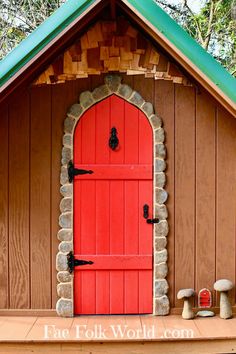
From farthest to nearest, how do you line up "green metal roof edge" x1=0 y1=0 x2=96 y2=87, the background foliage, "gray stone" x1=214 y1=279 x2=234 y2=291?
the background foliage → "gray stone" x1=214 y1=279 x2=234 y2=291 → "green metal roof edge" x1=0 y1=0 x2=96 y2=87

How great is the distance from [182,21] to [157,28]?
30.6 feet

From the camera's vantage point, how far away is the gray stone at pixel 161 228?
421cm

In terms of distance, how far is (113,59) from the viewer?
13.8ft

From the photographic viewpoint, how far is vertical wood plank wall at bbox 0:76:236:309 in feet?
13.9

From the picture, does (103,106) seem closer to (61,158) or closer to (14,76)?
(61,158)

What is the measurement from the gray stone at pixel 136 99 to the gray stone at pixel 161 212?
1.01 m

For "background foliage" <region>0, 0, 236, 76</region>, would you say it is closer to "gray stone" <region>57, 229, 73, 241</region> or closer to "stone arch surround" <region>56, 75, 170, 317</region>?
"stone arch surround" <region>56, 75, 170, 317</region>

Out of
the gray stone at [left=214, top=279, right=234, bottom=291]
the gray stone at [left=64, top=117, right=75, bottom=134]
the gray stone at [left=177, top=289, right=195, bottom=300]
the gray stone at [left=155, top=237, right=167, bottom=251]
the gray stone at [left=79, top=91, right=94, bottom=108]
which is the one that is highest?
A: the gray stone at [left=79, top=91, right=94, bottom=108]

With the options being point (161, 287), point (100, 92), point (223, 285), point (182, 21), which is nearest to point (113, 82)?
point (100, 92)

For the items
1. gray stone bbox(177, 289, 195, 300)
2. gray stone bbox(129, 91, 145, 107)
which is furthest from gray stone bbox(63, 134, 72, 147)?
gray stone bbox(177, 289, 195, 300)

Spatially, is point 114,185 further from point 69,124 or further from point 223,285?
point 223,285

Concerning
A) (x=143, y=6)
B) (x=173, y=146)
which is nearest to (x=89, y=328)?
(x=173, y=146)

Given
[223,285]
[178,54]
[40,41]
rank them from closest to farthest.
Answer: [40,41] < [178,54] < [223,285]

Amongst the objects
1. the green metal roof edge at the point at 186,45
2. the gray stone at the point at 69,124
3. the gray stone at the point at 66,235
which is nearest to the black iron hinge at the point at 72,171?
the gray stone at the point at 69,124
